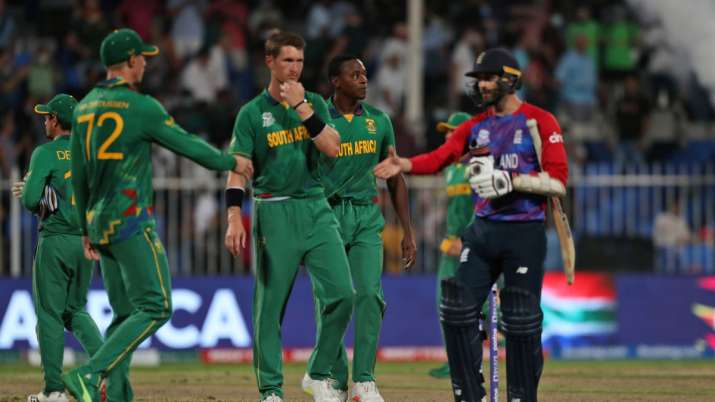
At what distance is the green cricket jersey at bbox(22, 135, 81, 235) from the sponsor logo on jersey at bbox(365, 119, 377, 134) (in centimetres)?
234

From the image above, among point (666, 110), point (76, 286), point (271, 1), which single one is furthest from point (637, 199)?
point (76, 286)

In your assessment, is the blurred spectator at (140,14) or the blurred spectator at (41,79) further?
the blurred spectator at (140,14)

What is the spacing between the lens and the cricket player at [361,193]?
12203 mm

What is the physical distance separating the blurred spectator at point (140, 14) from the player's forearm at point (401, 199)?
Answer: 1138 cm

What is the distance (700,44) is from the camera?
2281cm

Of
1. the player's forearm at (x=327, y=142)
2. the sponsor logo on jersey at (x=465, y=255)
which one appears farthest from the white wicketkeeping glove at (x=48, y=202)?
the sponsor logo on jersey at (x=465, y=255)

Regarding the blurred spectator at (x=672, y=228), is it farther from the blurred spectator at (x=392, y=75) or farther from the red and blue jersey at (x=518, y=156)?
the red and blue jersey at (x=518, y=156)

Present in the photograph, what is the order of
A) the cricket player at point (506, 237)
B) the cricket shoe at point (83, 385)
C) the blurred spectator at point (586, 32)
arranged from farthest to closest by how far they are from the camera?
the blurred spectator at point (586, 32) < the cricket player at point (506, 237) < the cricket shoe at point (83, 385)

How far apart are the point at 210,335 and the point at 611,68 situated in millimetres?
8347

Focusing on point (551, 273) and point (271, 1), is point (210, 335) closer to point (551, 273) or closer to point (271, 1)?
point (551, 273)

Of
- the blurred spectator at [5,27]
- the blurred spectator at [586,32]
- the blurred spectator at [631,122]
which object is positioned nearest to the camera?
the blurred spectator at [631,122]

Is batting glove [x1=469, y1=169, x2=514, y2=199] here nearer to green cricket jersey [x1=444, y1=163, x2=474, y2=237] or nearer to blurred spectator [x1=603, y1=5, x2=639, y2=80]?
green cricket jersey [x1=444, y1=163, x2=474, y2=237]

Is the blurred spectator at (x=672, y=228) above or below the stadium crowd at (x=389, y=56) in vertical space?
below

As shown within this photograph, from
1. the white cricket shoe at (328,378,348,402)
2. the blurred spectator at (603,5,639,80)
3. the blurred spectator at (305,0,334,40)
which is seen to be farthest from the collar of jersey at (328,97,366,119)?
the blurred spectator at (603,5,639,80)
